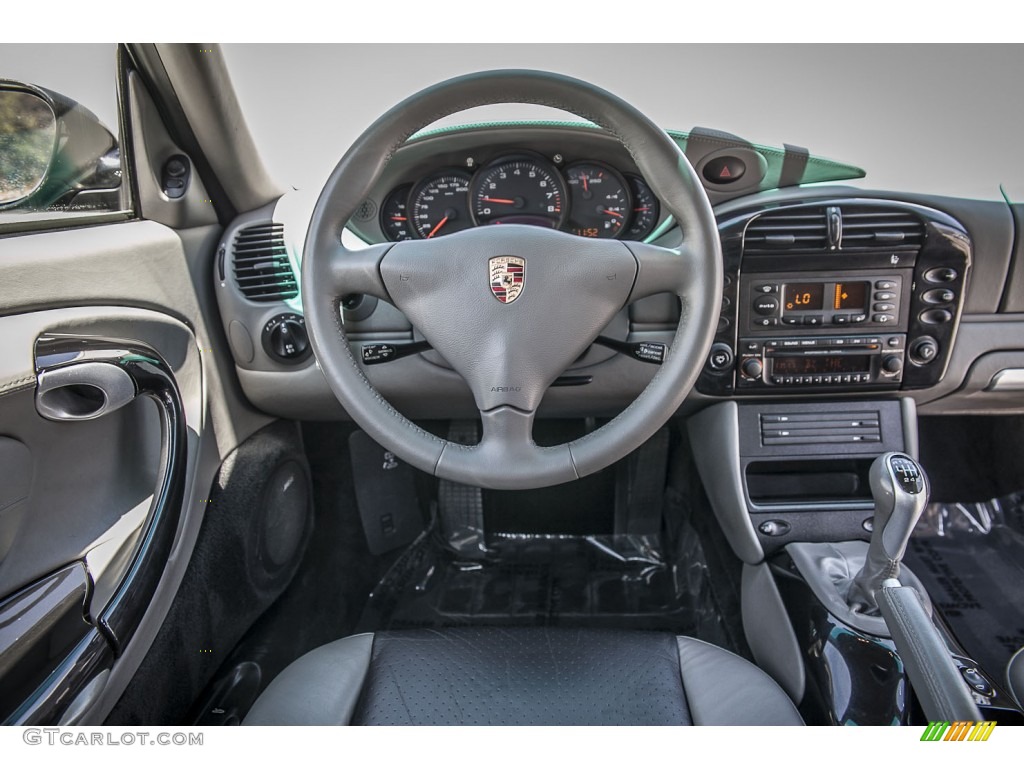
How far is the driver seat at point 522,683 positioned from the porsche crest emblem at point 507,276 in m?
0.61

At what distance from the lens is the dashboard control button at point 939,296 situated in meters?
1.37

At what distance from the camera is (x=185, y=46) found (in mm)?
1108

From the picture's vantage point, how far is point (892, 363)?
4.63 feet

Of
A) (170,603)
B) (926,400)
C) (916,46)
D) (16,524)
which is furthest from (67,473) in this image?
(926,400)

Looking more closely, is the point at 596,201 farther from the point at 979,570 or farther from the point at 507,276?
the point at 979,570

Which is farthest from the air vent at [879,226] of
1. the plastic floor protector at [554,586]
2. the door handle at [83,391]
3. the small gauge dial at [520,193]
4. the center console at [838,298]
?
the door handle at [83,391]

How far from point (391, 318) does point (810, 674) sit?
1035mm

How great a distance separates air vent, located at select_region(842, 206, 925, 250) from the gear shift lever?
17.7 inches

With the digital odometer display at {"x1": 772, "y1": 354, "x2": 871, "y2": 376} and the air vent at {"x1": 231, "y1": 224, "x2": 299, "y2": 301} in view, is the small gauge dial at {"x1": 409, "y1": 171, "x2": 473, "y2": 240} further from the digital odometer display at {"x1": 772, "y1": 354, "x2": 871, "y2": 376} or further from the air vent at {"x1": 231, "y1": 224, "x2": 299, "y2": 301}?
the digital odometer display at {"x1": 772, "y1": 354, "x2": 871, "y2": 376}

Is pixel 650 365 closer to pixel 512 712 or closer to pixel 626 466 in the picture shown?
pixel 626 466

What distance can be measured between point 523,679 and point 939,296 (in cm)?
112

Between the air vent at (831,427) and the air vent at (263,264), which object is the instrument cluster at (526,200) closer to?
the air vent at (263,264)

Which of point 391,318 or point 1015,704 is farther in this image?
point 391,318

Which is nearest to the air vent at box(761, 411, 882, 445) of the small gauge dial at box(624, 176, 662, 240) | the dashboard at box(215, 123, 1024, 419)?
the dashboard at box(215, 123, 1024, 419)
